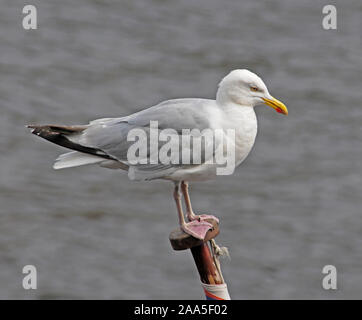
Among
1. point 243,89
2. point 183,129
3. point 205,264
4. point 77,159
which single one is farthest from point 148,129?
point 205,264

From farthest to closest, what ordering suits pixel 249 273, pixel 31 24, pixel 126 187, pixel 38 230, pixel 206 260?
pixel 31 24, pixel 126 187, pixel 38 230, pixel 249 273, pixel 206 260

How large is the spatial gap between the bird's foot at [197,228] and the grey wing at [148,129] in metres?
0.29

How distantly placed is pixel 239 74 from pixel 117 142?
0.71 m

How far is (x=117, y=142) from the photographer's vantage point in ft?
14.9

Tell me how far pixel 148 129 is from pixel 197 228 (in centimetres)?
56

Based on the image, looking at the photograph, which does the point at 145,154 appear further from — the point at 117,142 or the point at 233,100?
the point at 233,100

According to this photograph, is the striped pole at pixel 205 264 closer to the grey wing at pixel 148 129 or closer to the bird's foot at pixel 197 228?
the bird's foot at pixel 197 228

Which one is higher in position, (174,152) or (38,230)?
(174,152)

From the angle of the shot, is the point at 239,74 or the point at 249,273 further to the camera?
the point at 249,273

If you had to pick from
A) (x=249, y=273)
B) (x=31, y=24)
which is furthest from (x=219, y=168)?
(x=31, y=24)

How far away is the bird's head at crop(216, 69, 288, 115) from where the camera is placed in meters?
4.38

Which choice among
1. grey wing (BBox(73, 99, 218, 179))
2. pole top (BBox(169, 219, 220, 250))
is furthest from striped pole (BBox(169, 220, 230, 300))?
grey wing (BBox(73, 99, 218, 179))

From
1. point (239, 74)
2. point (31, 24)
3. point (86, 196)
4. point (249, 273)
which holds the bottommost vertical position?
point (249, 273)

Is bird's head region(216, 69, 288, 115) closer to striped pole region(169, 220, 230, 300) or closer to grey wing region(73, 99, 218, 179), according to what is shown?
grey wing region(73, 99, 218, 179)
